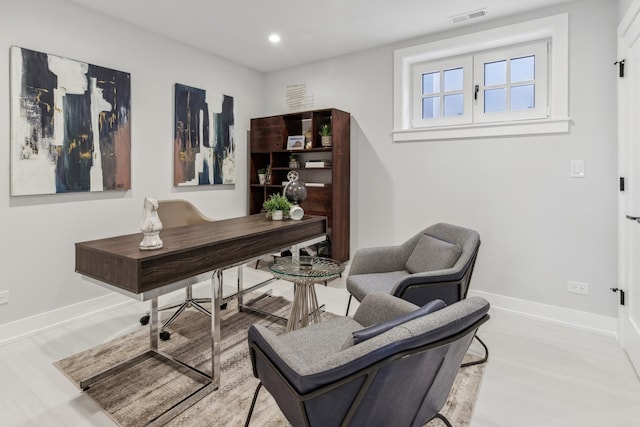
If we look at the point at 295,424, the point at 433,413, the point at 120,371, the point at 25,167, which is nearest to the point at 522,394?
the point at 433,413

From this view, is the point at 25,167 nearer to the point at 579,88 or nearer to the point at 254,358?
the point at 254,358

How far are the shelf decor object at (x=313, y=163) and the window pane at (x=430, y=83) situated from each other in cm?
87

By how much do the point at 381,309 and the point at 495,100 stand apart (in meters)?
2.56

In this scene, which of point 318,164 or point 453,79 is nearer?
point 453,79

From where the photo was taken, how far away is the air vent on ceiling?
3.06 m

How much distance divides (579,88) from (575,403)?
235cm

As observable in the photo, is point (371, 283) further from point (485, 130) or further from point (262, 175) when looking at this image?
point (262, 175)

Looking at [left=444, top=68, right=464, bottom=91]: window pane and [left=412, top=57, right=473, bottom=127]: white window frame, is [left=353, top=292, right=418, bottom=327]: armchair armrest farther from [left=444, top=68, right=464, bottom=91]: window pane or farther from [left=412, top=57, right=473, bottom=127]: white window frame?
[left=444, top=68, right=464, bottom=91]: window pane

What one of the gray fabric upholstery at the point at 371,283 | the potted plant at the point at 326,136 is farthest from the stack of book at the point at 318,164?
the gray fabric upholstery at the point at 371,283

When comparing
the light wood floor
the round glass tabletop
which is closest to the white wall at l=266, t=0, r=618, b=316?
the light wood floor

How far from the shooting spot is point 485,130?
10.7 feet

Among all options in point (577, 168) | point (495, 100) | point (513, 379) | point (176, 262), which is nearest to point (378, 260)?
point (513, 379)

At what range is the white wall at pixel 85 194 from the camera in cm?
266

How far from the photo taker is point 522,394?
2004mm
